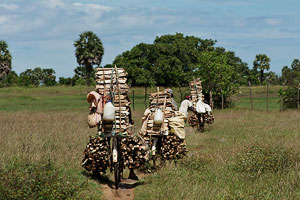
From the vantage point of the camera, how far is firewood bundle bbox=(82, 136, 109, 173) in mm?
8333

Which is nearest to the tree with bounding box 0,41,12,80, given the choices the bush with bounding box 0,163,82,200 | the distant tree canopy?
the distant tree canopy

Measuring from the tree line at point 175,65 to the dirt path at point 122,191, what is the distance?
43.8 ft

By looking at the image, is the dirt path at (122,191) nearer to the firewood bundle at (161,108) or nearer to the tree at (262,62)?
the firewood bundle at (161,108)

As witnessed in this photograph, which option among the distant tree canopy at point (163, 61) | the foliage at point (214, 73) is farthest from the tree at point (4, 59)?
the foliage at point (214, 73)

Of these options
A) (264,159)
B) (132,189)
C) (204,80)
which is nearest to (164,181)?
(132,189)

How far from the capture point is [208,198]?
725 cm

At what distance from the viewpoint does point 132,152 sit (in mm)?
8672

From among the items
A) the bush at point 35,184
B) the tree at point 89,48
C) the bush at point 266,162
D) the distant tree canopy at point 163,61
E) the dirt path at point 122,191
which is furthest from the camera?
the tree at point 89,48

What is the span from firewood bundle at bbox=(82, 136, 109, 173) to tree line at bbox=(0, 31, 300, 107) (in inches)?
542

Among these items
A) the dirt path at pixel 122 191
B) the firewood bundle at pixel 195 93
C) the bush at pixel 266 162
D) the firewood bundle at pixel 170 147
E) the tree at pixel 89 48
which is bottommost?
the dirt path at pixel 122 191

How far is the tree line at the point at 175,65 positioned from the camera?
31375 mm

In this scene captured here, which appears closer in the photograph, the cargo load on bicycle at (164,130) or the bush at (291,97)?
the cargo load on bicycle at (164,130)

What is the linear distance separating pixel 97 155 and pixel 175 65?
40.4 m

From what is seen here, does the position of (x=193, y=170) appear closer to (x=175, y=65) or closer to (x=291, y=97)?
(x=291, y=97)
